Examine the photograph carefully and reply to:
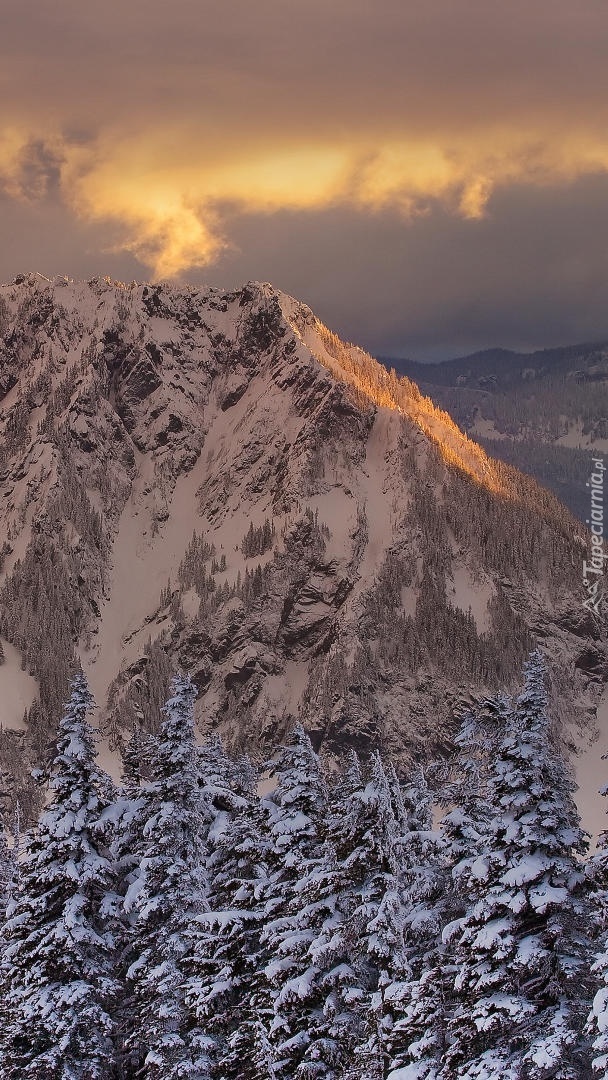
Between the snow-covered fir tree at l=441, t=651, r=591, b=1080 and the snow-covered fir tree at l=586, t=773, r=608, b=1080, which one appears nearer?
the snow-covered fir tree at l=586, t=773, r=608, b=1080

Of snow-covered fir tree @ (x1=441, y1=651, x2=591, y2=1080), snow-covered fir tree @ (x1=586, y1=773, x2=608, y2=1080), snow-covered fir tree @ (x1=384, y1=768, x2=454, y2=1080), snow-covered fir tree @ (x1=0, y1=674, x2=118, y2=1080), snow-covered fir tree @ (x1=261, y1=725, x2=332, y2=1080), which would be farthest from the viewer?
snow-covered fir tree @ (x1=0, y1=674, x2=118, y2=1080)

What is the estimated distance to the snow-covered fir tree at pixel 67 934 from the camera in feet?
134

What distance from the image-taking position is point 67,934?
134 ft

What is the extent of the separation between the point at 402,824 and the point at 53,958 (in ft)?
45.7

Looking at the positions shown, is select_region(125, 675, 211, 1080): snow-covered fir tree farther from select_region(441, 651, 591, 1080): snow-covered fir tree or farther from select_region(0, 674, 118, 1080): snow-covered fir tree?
select_region(441, 651, 591, 1080): snow-covered fir tree

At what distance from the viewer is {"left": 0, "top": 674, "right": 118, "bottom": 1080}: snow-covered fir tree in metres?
40.9

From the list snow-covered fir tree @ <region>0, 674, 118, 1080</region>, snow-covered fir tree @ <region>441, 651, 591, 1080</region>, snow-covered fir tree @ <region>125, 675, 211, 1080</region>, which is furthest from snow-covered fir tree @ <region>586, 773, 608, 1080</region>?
snow-covered fir tree @ <region>0, 674, 118, 1080</region>

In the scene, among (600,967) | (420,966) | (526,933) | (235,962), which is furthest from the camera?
(235,962)

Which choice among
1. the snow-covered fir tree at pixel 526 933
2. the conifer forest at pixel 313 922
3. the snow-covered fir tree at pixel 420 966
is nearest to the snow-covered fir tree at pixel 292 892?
the conifer forest at pixel 313 922

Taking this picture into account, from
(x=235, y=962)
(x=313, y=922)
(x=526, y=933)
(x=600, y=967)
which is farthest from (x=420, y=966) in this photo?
(x=600, y=967)

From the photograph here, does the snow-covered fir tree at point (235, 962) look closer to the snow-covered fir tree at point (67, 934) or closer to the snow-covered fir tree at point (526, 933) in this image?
the snow-covered fir tree at point (67, 934)

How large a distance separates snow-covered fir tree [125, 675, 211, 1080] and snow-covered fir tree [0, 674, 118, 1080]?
1.13 m

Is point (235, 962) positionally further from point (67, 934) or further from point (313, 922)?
point (67, 934)

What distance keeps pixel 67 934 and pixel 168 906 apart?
3.49 metres
